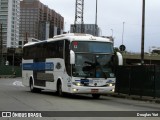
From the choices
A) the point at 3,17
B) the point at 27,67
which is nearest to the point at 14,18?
the point at 3,17

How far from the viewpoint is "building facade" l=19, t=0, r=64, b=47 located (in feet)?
298

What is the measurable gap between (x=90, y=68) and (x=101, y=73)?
2.33ft

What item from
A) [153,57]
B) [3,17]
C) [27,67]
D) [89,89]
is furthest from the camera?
[3,17]

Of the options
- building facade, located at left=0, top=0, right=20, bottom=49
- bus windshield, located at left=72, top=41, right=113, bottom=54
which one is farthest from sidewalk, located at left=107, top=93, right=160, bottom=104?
building facade, located at left=0, top=0, right=20, bottom=49

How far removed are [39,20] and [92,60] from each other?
8469 cm

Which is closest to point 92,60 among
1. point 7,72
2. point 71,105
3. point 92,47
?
point 92,47

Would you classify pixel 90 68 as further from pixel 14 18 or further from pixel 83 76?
pixel 14 18

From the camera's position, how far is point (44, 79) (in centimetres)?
2948

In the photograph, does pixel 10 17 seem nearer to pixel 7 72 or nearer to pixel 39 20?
pixel 39 20

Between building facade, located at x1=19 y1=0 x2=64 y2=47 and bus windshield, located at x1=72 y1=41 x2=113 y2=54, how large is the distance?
58.1 meters

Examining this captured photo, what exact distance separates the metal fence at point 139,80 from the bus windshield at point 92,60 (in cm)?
250

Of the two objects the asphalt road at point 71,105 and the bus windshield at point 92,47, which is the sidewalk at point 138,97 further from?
the bus windshield at point 92,47

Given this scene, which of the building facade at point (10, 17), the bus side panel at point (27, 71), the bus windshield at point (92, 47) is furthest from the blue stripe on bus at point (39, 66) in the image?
the building facade at point (10, 17)

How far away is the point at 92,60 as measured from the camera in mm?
24875
